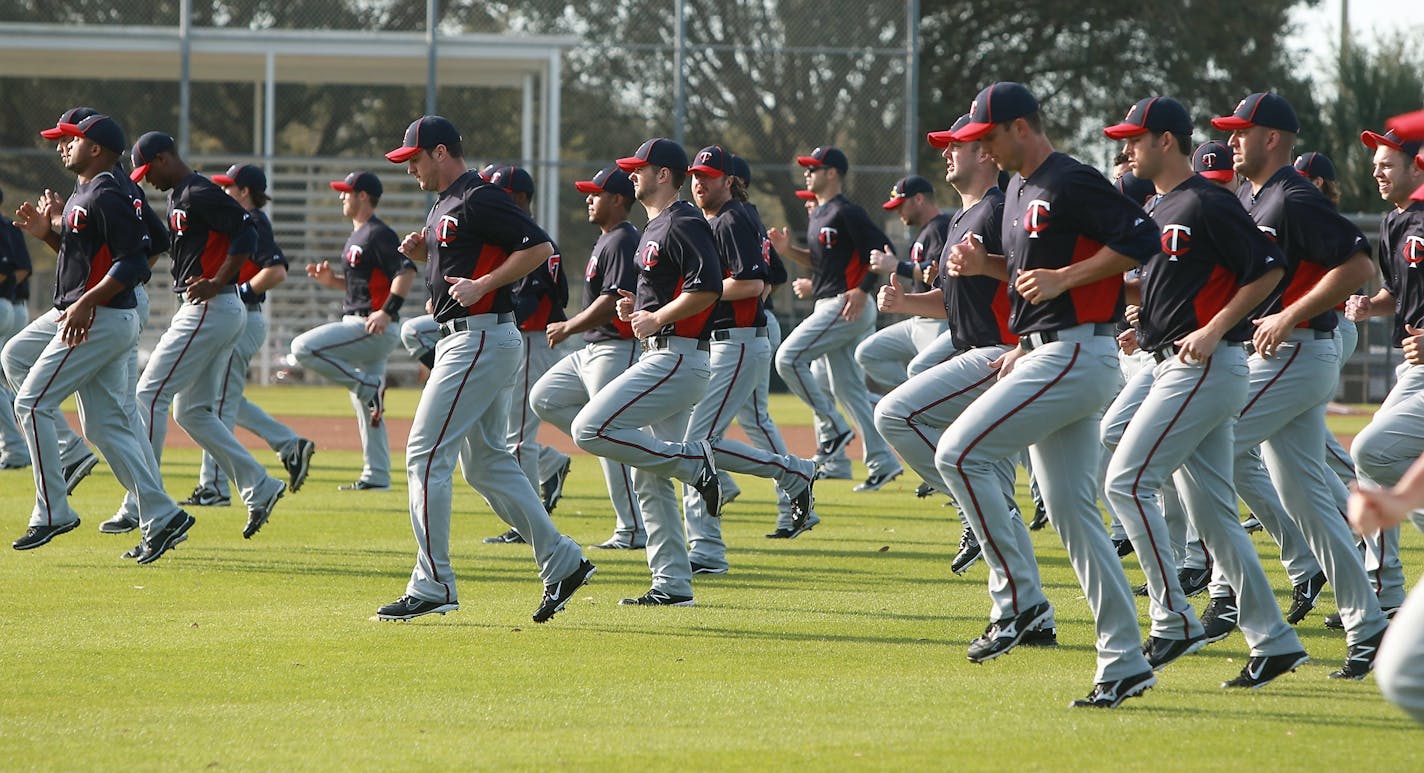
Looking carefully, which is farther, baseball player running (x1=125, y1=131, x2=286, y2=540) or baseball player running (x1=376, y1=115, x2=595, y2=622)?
baseball player running (x1=125, y1=131, x2=286, y2=540)

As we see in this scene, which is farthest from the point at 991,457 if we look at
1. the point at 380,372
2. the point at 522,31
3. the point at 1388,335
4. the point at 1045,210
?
the point at 522,31

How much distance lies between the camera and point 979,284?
8188 mm

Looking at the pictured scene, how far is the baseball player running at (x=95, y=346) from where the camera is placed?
30.5 feet

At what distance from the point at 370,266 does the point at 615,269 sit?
13.9 ft

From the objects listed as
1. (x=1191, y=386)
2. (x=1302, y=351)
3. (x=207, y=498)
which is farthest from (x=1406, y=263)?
(x=207, y=498)

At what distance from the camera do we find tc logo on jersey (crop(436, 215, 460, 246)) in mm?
7473

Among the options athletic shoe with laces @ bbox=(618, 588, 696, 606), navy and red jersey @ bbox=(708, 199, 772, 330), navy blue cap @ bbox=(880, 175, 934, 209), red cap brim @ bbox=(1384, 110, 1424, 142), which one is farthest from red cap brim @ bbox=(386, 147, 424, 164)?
navy blue cap @ bbox=(880, 175, 934, 209)

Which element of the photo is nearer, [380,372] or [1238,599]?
[1238,599]

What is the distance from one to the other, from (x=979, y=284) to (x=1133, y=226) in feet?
7.80

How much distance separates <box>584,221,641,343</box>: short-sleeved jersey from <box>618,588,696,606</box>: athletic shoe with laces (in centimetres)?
179

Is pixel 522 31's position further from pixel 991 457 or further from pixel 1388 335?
pixel 991 457

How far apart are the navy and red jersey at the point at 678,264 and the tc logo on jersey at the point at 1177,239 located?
2.42 metres

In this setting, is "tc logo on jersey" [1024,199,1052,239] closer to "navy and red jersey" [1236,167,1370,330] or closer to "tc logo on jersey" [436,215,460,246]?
"navy and red jersey" [1236,167,1370,330]

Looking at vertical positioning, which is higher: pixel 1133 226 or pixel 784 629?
pixel 1133 226
